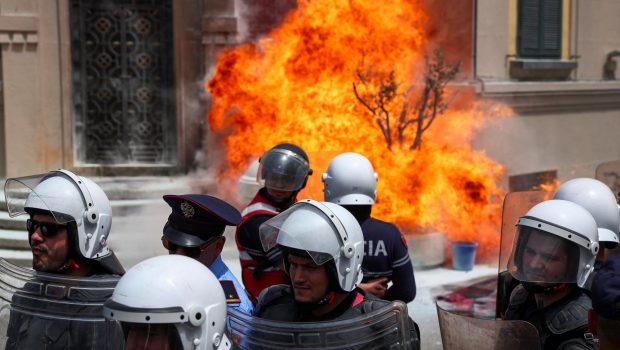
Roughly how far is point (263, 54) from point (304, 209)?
772 cm

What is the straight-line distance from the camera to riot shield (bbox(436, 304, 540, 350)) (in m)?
Result: 3.06

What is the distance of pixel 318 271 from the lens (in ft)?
10.4

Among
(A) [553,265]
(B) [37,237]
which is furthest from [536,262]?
(B) [37,237]

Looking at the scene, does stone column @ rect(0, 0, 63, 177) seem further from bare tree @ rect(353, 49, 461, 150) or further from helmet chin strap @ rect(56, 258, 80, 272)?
helmet chin strap @ rect(56, 258, 80, 272)

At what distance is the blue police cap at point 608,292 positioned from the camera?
2516 mm

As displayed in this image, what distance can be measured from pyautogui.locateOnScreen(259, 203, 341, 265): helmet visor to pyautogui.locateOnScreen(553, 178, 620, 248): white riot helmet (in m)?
1.89

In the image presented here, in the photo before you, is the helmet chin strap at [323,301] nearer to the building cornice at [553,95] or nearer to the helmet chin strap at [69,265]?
the helmet chin strap at [69,265]

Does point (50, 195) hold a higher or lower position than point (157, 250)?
higher

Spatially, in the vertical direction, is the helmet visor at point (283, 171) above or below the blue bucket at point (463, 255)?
above

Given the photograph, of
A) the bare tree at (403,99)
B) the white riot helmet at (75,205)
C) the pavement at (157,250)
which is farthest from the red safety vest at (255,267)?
the bare tree at (403,99)

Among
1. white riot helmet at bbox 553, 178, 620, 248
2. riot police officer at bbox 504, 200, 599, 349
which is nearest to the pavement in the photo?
white riot helmet at bbox 553, 178, 620, 248

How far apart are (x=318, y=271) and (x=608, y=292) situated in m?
1.10

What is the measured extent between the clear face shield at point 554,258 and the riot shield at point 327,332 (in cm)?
87

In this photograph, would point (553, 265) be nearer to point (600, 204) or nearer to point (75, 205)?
point (600, 204)
